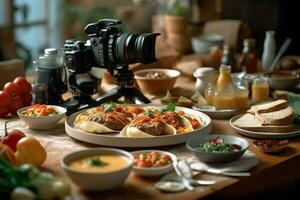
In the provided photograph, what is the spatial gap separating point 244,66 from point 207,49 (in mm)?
532

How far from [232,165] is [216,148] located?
0.25ft

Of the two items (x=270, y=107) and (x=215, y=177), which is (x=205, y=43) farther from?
(x=215, y=177)

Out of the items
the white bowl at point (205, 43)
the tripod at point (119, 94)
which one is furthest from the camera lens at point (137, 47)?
the white bowl at point (205, 43)

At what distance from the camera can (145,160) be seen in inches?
73.9

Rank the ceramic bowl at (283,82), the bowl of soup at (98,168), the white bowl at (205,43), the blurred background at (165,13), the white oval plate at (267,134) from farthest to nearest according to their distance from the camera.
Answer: the blurred background at (165,13) → the white bowl at (205,43) → the ceramic bowl at (283,82) → the white oval plate at (267,134) → the bowl of soup at (98,168)

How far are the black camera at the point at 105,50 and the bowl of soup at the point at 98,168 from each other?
699mm

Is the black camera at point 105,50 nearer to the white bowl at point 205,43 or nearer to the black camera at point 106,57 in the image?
the black camera at point 106,57

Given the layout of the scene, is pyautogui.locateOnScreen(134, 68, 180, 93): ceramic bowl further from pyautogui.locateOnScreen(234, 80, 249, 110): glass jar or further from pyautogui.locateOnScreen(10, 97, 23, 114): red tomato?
pyautogui.locateOnScreen(10, 97, 23, 114): red tomato

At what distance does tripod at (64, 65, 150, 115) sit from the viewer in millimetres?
2576

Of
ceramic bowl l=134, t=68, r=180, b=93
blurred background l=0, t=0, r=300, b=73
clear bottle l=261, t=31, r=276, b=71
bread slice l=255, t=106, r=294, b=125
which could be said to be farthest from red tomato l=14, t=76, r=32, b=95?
blurred background l=0, t=0, r=300, b=73

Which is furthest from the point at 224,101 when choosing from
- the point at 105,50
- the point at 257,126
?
the point at 105,50

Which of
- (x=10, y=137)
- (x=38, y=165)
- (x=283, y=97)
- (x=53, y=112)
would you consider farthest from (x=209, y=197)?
(x=283, y=97)

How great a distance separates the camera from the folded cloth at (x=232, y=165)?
190cm

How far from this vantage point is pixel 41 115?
2326 mm
